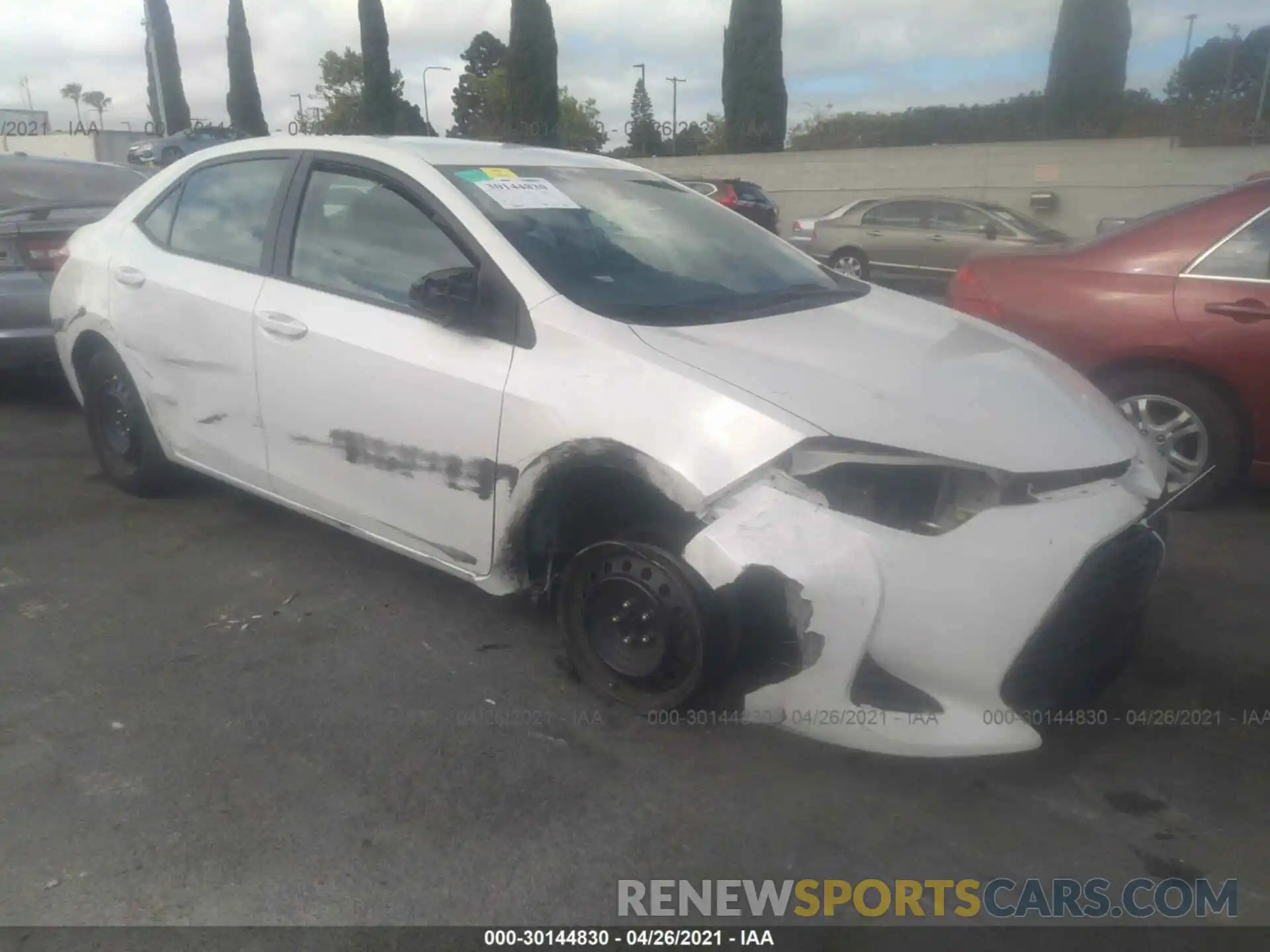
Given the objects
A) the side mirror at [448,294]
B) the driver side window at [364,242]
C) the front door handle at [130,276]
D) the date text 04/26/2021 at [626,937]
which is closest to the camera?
the date text 04/26/2021 at [626,937]

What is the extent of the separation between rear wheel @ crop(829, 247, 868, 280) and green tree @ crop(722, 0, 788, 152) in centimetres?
1707

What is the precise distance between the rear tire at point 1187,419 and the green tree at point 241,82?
145 ft

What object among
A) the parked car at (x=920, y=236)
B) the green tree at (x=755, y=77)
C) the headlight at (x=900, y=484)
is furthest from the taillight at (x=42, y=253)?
the green tree at (x=755, y=77)

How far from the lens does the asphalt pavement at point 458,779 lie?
2299 millimetres

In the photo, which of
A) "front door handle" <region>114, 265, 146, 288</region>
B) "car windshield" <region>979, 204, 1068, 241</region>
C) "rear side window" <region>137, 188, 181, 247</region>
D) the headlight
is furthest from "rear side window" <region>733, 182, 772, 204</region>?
the headlight

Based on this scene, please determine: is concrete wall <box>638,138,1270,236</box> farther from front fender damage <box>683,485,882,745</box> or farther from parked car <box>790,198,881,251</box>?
front fender damage <box>683,485,882,745</box>

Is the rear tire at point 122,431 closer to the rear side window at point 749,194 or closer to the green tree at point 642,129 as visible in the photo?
the rear side window at point 749,194

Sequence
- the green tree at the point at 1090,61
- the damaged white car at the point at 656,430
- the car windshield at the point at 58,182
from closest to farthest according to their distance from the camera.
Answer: the damaged white car at the point at 656,430 → the car windshield at the point at 58,182 → the green tree at the point at 1090,61

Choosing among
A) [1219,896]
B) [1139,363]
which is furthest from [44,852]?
[1139,363]

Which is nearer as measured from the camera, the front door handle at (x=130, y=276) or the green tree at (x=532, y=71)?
the front door handle at (x=130, y=276)

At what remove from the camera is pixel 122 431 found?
4.61 metres

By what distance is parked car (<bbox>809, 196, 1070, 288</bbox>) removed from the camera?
14.3 metres

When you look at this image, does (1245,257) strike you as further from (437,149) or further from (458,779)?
(458,779)

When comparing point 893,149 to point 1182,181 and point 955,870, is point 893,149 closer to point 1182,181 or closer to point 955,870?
point 1182,181
